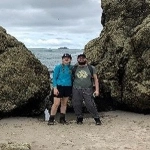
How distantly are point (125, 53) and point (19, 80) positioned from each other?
458cm

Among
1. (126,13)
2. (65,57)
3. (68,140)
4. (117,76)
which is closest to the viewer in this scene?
(68,140)

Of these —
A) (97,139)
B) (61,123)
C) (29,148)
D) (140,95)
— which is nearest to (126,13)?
(140,95)

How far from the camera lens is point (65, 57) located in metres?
14.2

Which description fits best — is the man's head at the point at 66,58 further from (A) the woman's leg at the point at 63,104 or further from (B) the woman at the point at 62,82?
(A) the woman's leg at the point at 63,104

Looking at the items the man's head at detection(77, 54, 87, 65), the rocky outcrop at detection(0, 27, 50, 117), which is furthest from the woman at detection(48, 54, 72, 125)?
the rocky outcrop at detection(0, 27, 50, 117)

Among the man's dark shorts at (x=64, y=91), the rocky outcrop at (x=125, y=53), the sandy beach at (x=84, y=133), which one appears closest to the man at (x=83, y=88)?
the man's dark shorts at (x=64, y=91)

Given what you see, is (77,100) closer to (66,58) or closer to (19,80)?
(66,58)

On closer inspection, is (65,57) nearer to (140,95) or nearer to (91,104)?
(91,104)

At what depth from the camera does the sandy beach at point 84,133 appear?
11133 millimetres

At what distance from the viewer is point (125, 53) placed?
1584 cm

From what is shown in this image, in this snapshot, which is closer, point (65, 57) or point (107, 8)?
point (65, 57)

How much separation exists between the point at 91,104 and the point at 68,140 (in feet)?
9.51

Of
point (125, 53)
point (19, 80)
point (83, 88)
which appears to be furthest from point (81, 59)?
point (19, 80)

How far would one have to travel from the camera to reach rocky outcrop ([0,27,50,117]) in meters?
14.8
